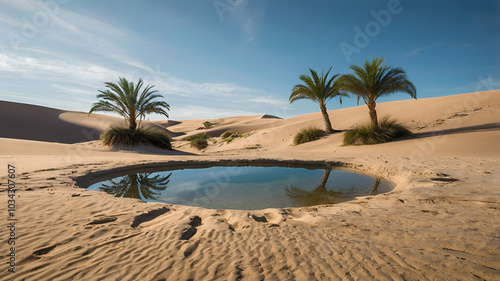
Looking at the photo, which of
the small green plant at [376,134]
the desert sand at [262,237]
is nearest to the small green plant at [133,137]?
the desert sand at [262,237]

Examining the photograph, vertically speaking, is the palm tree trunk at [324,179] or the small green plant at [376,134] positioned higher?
the small green plant at [376,134]

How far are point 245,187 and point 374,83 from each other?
37.6ft

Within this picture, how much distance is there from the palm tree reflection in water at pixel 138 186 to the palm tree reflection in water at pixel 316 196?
290 cm

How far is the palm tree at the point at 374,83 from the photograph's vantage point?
483 inches

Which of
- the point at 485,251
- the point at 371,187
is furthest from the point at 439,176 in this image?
the point at 485,251

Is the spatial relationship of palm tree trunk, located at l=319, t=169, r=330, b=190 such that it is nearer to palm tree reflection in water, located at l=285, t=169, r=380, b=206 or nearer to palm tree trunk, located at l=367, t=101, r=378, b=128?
palm tree reflection in water, located at l=285, t=169, r=380, b=206

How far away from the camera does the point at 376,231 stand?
2.53 meters

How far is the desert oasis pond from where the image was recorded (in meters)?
4.21

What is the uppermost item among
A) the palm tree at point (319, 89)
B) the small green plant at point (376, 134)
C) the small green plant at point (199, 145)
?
the palm tree at point (319, 89)

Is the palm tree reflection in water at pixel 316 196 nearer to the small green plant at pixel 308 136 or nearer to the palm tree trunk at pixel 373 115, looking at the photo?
the palm tree trunk at pixel 373 115

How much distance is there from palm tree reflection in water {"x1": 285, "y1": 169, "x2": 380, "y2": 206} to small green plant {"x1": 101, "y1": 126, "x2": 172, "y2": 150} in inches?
418

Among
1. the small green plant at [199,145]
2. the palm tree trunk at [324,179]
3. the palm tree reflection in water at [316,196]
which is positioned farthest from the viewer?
the small green plant at [199,145]

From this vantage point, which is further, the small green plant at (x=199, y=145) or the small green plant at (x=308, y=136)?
the small green plant at (x=199, y=145)

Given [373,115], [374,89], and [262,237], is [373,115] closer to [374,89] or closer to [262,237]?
[374,89]
